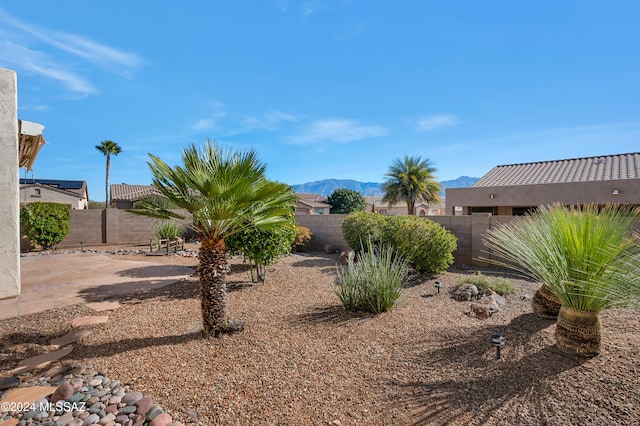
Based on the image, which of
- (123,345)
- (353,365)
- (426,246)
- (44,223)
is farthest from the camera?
(44,223)

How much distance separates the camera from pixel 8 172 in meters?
4.21

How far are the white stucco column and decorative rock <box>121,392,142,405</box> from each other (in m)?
3.62

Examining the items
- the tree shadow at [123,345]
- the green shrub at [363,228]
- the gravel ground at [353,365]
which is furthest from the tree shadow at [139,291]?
the green shrub at [363,228]

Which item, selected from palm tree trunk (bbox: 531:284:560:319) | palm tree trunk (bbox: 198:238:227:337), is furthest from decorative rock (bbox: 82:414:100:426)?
palm tree trunk (bbox: 531:284:560:319)

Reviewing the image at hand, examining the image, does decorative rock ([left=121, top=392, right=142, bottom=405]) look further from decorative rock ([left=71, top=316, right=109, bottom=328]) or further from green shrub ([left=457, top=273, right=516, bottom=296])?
green shrub ([left=457, top=273, right=516, bottom=296])

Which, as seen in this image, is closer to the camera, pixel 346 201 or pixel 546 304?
pixel 546 304

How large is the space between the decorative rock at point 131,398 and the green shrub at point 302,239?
8.77 m

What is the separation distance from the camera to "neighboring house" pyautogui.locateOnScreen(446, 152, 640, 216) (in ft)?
42.1

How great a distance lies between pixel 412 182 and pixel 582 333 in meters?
26.1

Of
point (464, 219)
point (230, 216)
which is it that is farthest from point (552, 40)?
point (230, 216)

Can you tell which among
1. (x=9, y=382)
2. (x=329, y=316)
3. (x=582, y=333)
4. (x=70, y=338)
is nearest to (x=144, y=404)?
(x=9, y=382)

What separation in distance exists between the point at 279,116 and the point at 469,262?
9.89 metres

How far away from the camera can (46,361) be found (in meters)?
3.15

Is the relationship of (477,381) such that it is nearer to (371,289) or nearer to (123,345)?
(371,289)
